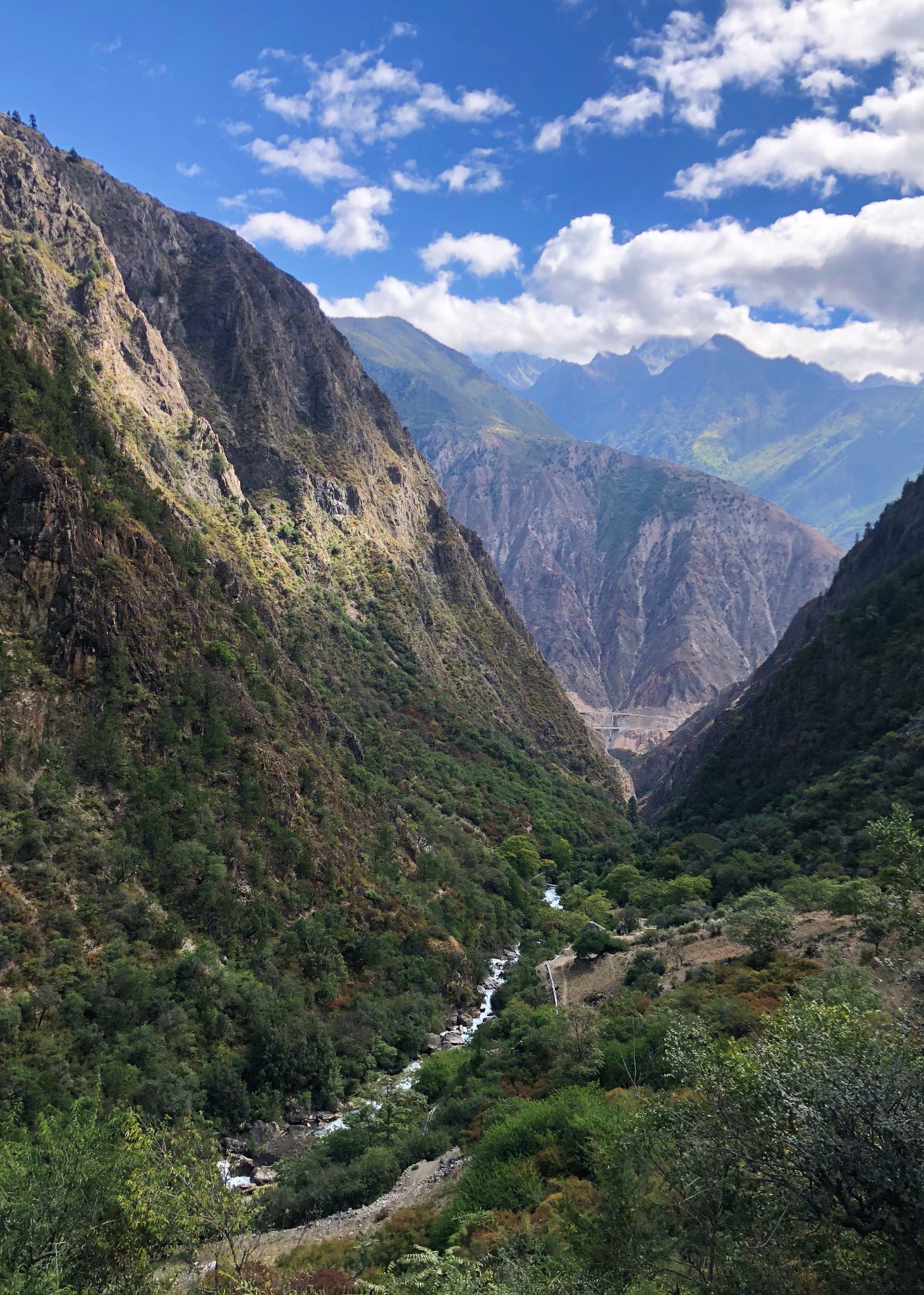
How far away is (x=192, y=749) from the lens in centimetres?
5950

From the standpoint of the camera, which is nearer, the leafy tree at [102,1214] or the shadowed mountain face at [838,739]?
the leafy tree at [102,1214]

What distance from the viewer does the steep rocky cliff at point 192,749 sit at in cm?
4516

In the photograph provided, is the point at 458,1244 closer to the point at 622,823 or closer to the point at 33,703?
the point at 33,703

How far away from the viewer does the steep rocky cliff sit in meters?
45.2

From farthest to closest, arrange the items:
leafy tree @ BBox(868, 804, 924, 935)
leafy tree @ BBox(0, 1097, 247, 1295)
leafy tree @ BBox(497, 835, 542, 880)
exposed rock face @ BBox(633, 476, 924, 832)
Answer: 1. leafy tree @ BBox(497, 835, 542, 880)
2. exposed rock face @ BBox(633, 476, 924, 832)
3. leafy tree @ BBox(0, 1097, 247, 1295)
4. leafy tree @ BBox(868, 804, 924, 935)

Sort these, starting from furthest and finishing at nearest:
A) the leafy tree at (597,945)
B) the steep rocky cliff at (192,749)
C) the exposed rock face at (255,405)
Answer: the exposed rock face at (255,405)
the leafy tree at (597,945)
the steep rocky cliff at (192,749)

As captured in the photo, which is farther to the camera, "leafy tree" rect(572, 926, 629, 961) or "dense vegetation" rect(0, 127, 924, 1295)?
"leafy tree" rect(572, 926, 629, 961)

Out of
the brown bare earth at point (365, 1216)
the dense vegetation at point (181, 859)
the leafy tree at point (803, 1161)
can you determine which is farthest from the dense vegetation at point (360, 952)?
the brown bare earth at point (365, 1216)

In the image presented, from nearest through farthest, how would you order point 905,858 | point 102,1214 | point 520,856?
point 905,858
point 102,1214
point 520,856

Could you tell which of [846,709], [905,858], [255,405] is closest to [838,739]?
[846,709]

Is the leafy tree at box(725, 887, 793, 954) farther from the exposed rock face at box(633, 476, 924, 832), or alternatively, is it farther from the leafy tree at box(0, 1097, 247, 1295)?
the leafy tree at box(0, 1097, 247, 1295)

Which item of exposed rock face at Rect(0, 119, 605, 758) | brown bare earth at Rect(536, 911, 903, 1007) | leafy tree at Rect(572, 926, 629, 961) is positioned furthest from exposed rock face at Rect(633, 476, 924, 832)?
exposed rock face at Rect(0, 119, 605, 758)

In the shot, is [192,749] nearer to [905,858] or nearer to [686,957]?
[686,957]

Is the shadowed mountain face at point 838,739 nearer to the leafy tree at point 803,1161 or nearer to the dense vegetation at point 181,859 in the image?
the dense vegetation at point 181,859
